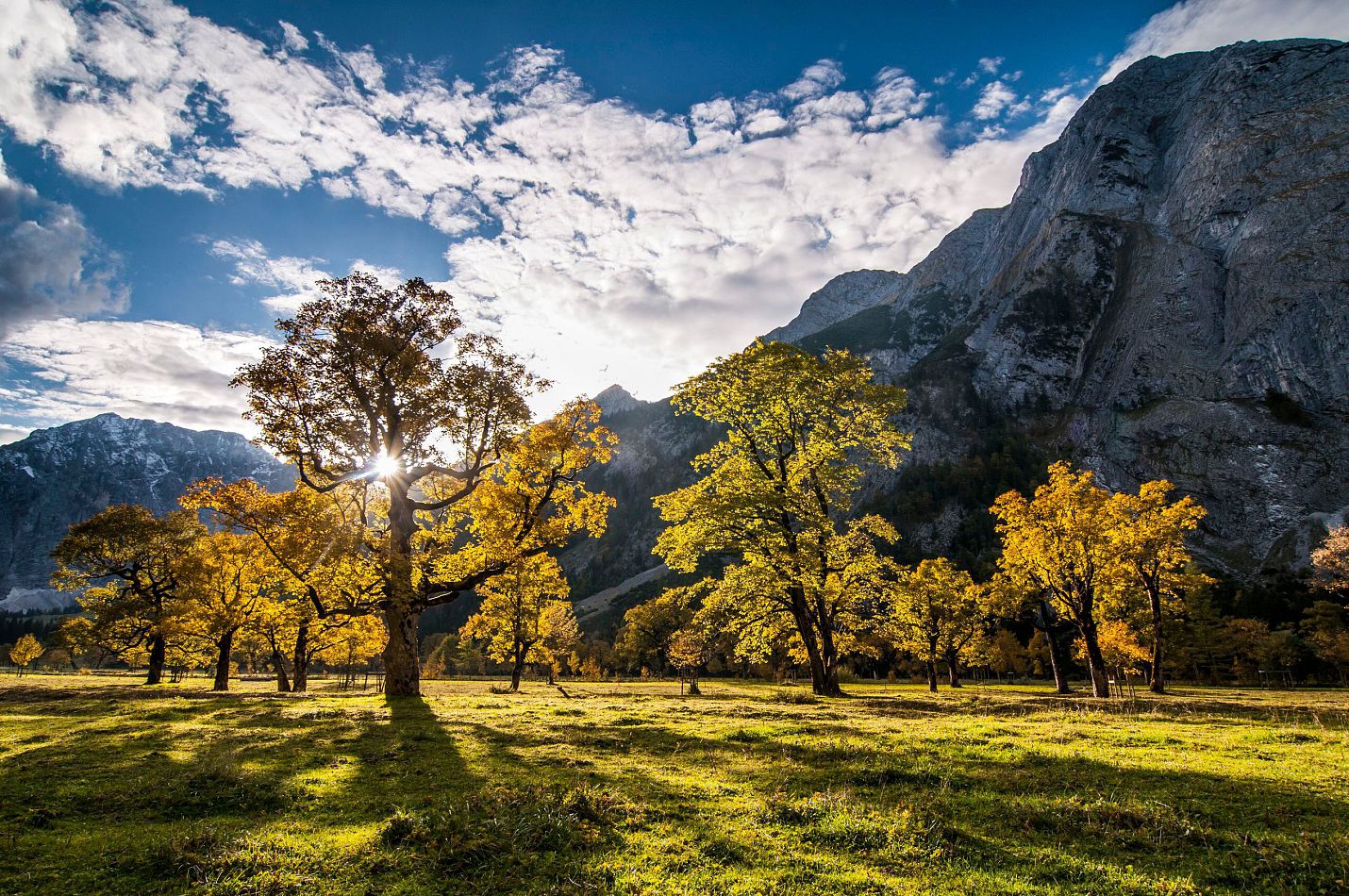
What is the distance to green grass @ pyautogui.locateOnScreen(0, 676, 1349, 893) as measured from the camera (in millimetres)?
6891

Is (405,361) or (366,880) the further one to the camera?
(405,361)

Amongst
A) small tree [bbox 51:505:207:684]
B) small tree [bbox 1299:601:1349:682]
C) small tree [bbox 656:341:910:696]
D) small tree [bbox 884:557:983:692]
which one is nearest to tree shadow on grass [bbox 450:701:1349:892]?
small tree [bbox 656:341:910:696]

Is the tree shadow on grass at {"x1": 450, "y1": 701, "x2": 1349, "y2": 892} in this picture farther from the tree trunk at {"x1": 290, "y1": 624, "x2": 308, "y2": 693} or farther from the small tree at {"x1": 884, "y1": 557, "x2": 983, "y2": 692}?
the small tree at {"x1": 884, "y1": 557, "x2": 983, "y2": 692}

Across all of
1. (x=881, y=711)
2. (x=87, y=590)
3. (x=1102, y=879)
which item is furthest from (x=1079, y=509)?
(x=87, y=590)

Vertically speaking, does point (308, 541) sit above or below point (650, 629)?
above

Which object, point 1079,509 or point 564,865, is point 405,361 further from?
point 1079,509

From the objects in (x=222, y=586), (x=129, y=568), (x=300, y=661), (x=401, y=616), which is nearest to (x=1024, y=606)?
(x=401, y=616)

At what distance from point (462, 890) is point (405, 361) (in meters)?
22.8

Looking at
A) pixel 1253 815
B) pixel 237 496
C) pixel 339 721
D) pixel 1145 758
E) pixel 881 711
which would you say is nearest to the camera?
pixel 1253 815

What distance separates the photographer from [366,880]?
6.66 m

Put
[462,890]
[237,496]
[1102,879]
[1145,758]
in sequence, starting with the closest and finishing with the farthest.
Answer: [462,890] < [1102,879] < [1145,758] < [237,496]

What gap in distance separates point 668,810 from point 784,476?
2457 centimetres

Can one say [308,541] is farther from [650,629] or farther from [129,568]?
[650,629]

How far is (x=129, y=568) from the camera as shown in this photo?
44.7 m
